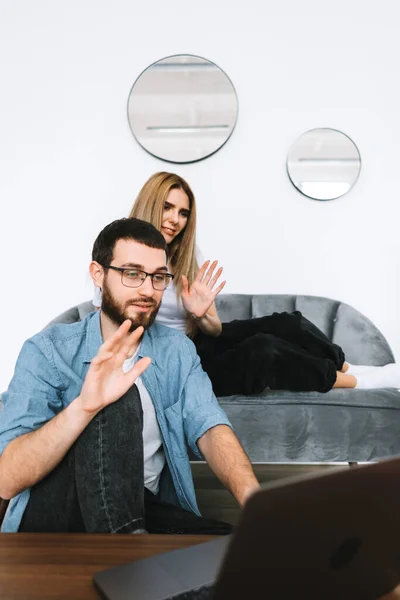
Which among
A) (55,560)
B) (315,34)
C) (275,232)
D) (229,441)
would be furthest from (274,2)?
(55,560)

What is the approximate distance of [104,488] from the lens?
97cm

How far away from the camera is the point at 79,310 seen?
2.80 m

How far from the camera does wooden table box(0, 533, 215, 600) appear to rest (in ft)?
2.18

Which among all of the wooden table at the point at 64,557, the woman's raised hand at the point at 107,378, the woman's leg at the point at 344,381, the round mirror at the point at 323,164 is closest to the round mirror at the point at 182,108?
the round mirror at the point at 323,164

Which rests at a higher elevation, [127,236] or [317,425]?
[127,236]

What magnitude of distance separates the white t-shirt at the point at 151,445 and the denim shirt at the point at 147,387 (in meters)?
0.02

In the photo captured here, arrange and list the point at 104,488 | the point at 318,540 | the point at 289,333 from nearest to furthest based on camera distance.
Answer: the point at 318,540 < the point at 104,488 < the point at 289,333

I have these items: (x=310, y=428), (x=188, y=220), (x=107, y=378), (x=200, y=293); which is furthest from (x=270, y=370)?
(x=107, y=378)

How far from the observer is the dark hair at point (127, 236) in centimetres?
134

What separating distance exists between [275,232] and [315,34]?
3.86 feet

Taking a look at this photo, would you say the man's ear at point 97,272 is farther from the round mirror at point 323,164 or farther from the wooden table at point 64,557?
the round mirror at point 323,164

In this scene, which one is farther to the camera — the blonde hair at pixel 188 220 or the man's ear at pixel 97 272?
the blonde hair at pixel 188 220

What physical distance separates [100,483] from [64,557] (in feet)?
0.72

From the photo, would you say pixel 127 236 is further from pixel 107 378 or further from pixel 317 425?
pixel 317 425
